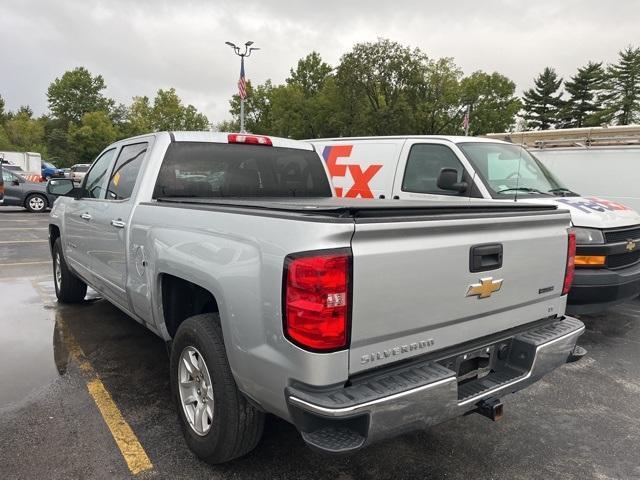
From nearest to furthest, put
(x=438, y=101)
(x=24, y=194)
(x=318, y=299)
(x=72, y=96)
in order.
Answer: (x=318, y=299) < (x=24, y=194) < (x=438, y=101) < (x=72, y=96)

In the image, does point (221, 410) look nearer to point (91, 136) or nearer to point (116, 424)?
point (116, 424)

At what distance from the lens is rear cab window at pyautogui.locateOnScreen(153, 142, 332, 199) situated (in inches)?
143

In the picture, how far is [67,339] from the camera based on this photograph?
464 cm

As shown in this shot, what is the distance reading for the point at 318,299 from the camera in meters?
1.90

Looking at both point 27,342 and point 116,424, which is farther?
point 27,342

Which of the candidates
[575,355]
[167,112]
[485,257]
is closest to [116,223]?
[485,257]

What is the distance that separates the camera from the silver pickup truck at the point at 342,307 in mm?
1928

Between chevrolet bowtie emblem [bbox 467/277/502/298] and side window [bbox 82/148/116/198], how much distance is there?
3500mm

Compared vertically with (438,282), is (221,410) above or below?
below

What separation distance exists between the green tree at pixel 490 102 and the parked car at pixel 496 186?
4155 cm

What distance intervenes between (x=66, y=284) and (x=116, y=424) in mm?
3207

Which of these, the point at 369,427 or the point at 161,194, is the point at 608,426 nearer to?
the point at 369,427

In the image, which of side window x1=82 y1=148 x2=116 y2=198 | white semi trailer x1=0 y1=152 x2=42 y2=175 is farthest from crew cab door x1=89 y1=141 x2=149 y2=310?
white semi trailer x1=0 y1=152 x2=42 y2=175

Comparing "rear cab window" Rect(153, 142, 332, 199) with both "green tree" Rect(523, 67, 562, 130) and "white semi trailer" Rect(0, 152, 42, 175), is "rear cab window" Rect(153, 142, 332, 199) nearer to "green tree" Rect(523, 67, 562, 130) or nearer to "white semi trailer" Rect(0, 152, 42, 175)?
"white semi trailer" Rect(0, 152, 42, 175)
